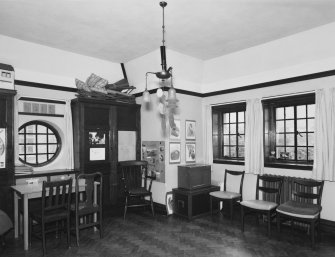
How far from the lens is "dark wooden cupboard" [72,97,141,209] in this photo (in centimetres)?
511

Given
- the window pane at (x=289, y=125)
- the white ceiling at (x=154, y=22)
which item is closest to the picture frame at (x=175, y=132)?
the white ceiling at (x=154, y=22)

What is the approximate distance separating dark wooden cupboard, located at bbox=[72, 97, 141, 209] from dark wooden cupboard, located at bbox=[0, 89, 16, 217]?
1.16 m

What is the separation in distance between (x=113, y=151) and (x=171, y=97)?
104 inches

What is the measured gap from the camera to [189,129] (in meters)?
5.93

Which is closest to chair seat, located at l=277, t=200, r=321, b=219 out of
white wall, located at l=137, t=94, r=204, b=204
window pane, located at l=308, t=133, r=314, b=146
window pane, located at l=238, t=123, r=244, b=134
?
window pane, located at l=308, t=133, r=314, b=146

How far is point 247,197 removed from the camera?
538 centimetres

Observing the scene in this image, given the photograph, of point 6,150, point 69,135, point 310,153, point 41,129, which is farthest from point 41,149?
point 310,153

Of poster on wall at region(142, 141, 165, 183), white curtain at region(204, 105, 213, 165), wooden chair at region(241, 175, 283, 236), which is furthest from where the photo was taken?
white curtain at region(204, 105, 213, 165)

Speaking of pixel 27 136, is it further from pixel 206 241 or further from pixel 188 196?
pixel 206 241

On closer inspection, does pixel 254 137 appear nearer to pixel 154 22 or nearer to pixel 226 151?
pixel 226 151

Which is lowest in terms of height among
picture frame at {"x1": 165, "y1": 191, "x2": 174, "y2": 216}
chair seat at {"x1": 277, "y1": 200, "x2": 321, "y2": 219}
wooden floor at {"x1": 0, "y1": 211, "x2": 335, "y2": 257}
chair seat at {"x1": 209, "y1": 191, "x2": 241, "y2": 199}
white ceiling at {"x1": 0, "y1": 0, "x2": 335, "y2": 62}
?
wooden floor at {"x1": 0, "y1": 211, "x2": 335, "y2": 257}

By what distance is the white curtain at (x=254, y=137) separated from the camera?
5.12 m

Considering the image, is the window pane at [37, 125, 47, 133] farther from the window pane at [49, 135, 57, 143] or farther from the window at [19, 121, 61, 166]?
the window pane at [49, 135, 57, 143]

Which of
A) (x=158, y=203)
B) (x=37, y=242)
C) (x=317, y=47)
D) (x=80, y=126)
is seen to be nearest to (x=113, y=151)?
(x=80, y=126)
